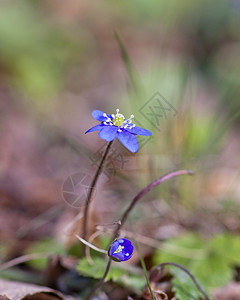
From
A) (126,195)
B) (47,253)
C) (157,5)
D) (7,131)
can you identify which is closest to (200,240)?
(126,195)

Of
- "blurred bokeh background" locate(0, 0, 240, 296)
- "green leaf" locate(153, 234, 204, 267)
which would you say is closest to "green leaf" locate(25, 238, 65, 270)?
"blurred bokeh background" locate(0, 0, 240, 296)

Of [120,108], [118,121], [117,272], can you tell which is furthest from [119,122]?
[120,108]

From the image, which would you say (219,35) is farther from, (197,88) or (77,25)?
(77,25)

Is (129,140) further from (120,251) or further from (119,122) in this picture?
(120,251)

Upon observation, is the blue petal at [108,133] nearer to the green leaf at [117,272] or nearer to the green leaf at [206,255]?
the green leaf at [117,272]

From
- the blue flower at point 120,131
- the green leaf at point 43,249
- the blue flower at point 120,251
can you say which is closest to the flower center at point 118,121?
the blue flower at point 120,131
